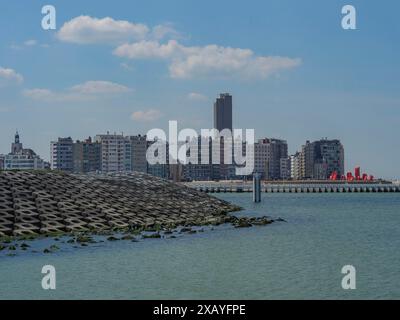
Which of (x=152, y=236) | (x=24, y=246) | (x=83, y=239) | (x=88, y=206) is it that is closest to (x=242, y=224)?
(x=152, y=236)

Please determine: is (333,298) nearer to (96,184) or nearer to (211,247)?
(211,247)

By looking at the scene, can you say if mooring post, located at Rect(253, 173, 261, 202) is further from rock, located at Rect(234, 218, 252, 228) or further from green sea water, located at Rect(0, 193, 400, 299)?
green sea water, located at Rect(0, 193, 400, 299)

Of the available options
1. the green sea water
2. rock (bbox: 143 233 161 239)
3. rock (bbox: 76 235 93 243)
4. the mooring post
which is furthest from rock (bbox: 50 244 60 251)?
the mooring post

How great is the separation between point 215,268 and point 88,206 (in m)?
33.1

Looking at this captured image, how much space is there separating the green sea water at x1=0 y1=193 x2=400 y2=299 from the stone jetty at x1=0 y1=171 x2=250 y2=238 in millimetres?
8209

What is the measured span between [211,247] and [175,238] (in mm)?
6425

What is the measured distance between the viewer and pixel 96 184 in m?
89.5

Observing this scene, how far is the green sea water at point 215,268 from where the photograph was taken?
33094 mm

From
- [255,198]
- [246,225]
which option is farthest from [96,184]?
[255,198]

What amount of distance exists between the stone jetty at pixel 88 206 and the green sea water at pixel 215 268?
323 inches

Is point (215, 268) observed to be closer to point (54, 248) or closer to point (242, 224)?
point (54, 248)

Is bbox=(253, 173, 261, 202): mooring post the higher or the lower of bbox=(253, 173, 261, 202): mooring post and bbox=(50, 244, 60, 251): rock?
the higher

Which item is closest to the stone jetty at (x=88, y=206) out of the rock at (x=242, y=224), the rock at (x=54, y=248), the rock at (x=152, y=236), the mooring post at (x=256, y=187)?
the rock at (x=242, y=224)

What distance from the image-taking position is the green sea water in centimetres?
3309
